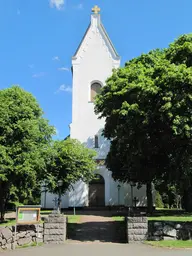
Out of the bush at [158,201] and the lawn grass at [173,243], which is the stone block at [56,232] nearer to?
the lawn grass at [173,243]

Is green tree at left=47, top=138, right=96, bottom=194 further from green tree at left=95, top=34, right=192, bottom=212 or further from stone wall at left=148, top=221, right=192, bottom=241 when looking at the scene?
stone wall at left=148, top=221, right=192, bottom=241

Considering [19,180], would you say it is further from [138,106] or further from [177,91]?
[177,91]

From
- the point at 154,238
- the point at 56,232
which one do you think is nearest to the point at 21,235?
the point at 56,232

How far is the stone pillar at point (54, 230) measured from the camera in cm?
1280

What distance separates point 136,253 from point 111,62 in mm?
28921

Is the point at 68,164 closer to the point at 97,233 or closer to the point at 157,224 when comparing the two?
the point at 97,233

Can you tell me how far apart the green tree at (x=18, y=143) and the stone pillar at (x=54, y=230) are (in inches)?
157

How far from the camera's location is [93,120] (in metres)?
34.5

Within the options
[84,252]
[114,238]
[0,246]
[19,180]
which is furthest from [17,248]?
[19,180]

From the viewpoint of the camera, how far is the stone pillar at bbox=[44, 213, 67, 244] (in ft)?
42.0

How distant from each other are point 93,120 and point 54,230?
2229 centimetres

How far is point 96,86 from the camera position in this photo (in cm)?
3566

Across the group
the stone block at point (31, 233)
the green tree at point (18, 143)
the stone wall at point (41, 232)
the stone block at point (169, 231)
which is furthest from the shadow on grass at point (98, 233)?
the green tree at point (18, 143)

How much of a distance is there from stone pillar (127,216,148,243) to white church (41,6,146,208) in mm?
19721
